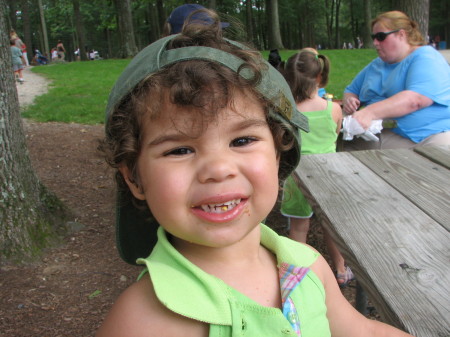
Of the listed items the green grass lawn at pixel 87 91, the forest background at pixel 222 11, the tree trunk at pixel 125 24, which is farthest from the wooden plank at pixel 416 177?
the tree trunk at pixel 125 24

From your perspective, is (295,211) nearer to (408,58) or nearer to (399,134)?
(399,134)

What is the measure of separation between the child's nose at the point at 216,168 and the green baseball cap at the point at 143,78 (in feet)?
0.77

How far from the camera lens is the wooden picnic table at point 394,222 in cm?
126

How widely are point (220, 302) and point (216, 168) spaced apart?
1.02 ft

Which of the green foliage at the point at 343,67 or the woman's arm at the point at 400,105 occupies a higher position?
the woman's arm at the point at 400,105

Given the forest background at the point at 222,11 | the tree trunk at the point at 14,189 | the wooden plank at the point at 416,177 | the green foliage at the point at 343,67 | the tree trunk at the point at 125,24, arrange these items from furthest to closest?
the forest background at the point at 222,11, the tree trunk at the point at 125,24, the green foliage at the point at 343,67, the tree trunk at the point at 14,189, the wooden plank at the point at 416,177

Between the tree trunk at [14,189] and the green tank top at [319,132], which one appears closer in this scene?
the tree trunk at [14,189]

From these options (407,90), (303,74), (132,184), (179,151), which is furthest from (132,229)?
(407,90)

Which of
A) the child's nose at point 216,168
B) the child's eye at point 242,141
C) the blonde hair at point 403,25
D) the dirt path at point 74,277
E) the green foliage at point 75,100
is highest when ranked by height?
the blonde hair at point 403,25

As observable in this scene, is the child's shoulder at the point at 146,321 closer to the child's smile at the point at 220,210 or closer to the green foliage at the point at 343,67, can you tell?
the child's smile at the point at 220,210

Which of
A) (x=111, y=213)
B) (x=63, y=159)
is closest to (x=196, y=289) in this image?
(x=111, y=213)

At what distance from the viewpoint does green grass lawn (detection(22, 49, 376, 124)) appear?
7.63 meters

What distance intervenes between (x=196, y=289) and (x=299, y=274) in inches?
12.2

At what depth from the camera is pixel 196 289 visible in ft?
3.63
